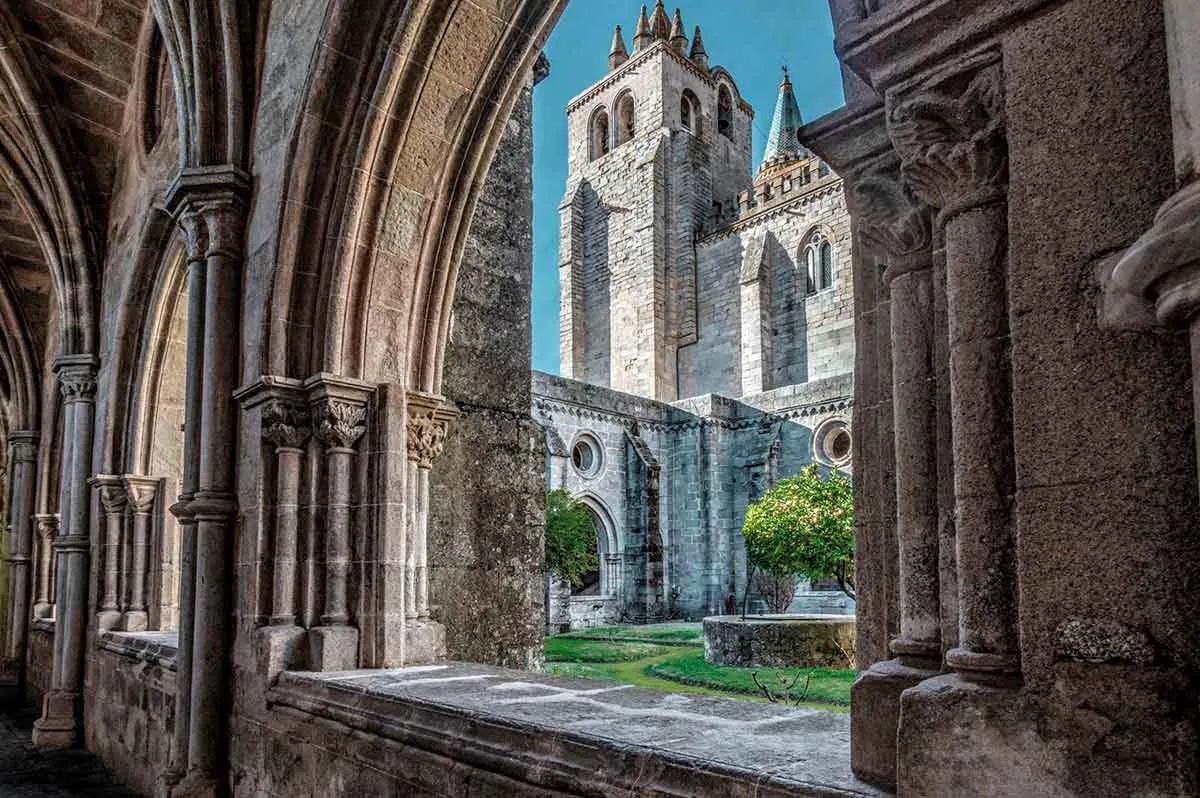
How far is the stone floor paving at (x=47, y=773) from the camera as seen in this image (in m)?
5.23

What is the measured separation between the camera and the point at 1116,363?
4.28 ft

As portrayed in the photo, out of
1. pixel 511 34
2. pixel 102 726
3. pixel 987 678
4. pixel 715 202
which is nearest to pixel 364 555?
pixel 511 34

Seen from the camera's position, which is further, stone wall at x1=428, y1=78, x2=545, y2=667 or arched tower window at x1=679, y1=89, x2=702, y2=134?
arched tower window at x1=679, y1=89, x2=702, y2=134

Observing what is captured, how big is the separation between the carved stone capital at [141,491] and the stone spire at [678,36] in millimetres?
27042

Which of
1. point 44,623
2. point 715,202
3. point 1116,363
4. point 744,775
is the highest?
point 715,202

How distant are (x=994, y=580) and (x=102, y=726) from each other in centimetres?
656

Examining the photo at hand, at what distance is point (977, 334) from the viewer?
59.4 inches

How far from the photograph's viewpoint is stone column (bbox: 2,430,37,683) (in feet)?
29.8

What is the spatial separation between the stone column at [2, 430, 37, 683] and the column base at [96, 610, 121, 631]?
10.7 feet

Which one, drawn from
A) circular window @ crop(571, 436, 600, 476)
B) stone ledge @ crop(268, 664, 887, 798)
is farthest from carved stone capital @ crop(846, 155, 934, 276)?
circular window @ crop(571, 436, 600, 476)

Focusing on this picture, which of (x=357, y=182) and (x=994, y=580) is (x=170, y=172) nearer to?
(x=357, y=182)

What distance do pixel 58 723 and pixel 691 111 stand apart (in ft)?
88.6

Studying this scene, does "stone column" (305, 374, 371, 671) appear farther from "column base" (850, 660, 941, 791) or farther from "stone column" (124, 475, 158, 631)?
"stone column" (124, 475, 158, 631)

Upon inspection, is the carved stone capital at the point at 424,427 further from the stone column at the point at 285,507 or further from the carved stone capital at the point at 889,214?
the carved stone capital at the point at 889,214
